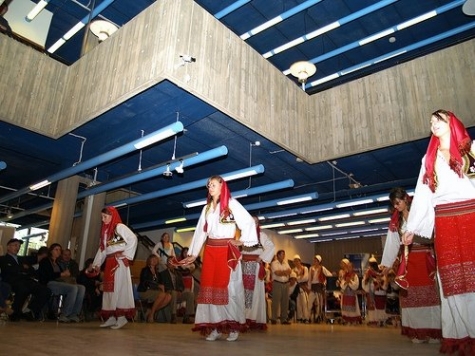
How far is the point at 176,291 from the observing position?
7.78 meters

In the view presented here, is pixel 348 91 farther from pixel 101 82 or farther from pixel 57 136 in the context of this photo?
pixel 57 136

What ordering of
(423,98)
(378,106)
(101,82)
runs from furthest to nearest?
(378,106) → (423,98) → (101,82)

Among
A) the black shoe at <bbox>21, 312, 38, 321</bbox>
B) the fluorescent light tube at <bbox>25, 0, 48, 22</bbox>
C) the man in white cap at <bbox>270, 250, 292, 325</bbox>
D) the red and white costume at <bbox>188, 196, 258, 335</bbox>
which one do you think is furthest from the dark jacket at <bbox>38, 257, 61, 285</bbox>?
the man in white cap at <bbox>270, 250, 292, 325</bbox>

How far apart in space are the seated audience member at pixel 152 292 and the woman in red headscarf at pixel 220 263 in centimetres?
363

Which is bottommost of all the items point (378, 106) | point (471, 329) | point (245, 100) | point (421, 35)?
point (471, 329)

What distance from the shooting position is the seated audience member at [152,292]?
22.7 ft

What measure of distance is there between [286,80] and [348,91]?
1.34m

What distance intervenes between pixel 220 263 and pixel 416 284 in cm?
210

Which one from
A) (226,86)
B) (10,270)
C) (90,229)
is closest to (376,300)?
(226,86)

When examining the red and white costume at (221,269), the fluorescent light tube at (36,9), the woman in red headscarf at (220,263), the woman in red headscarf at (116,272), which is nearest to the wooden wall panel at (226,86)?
the fluorescent light tube at (36,9)

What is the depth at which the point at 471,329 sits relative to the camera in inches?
85.8

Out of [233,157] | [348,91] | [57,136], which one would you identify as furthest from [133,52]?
[348,91]

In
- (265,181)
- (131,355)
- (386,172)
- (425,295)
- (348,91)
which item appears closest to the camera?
(131,355)

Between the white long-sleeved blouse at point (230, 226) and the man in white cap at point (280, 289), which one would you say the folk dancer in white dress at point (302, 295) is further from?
the white long-sleeved blouse at point (230, 226)
